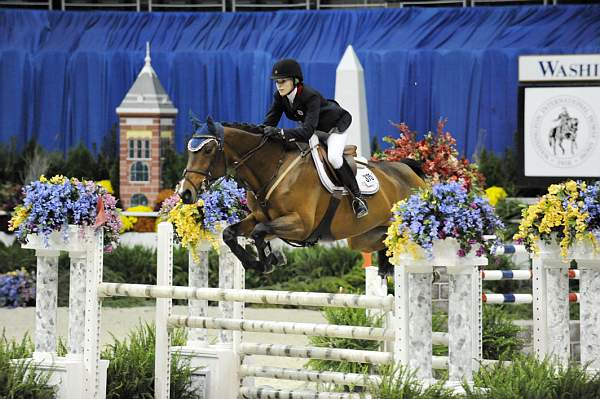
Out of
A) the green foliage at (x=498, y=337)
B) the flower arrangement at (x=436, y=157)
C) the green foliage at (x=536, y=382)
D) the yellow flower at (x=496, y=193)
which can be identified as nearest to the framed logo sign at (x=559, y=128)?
the yellow flower at (x=496, y=193)

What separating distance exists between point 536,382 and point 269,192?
6.68ft

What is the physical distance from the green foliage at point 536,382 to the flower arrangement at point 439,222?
54 cm

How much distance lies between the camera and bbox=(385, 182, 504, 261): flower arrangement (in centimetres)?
507

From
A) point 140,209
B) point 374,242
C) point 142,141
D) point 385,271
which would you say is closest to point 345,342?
point 385,271

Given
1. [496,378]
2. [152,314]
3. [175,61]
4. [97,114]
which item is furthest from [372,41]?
[496,378]

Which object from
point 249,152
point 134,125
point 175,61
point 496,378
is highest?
point 175,61

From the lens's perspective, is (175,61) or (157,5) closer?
(175,61)

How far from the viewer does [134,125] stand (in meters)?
15.9

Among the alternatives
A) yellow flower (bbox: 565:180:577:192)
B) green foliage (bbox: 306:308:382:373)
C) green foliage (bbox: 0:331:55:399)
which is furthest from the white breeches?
Result: green foliage (bbox: 0:331:55:399)

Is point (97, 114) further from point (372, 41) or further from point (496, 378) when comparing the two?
point (496, 378)

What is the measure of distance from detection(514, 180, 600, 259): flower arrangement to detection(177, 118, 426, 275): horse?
1.29 m

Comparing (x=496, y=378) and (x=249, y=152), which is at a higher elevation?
(x=249, y=152)

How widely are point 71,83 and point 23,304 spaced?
5929 mm

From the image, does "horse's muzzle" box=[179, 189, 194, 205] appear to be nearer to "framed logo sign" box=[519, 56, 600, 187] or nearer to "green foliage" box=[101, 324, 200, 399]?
"green foliage" box=[101, 324, 200, 399]
